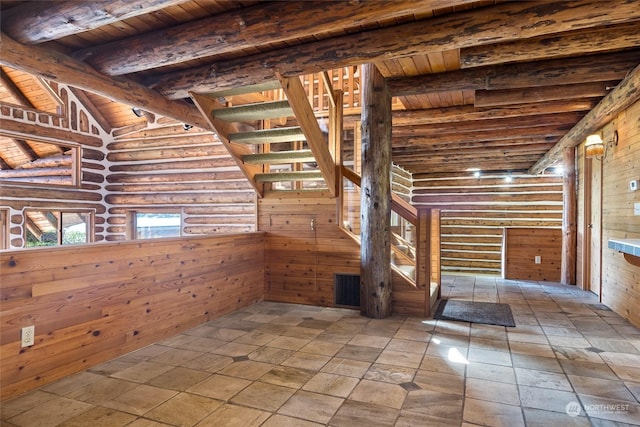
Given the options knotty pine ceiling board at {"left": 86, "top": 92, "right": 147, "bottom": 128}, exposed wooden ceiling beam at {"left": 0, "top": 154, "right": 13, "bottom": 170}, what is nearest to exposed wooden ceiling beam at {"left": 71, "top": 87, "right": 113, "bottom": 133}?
knotty pine ceiling board at {"left": 86, "top": 92, "right": 147, "bottom": 128}

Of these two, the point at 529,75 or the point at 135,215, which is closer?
the point at 529,75

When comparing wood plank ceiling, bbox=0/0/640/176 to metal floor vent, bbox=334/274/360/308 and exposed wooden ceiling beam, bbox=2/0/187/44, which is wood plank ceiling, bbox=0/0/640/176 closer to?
exposed wooden ceiling beam, bbox=2/0/187/44

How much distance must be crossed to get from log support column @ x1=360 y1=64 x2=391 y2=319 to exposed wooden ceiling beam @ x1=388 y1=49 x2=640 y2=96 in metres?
0.27

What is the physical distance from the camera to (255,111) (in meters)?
3.87

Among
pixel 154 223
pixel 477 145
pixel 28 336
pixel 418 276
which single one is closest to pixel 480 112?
pixel 477 145

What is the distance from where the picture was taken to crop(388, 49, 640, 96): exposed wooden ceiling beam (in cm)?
356

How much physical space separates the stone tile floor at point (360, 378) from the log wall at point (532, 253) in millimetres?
3014

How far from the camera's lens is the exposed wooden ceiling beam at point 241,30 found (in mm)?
2355

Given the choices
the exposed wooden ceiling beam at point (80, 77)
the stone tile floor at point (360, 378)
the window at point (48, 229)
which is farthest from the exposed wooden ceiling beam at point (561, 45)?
the window at point (48, 229)

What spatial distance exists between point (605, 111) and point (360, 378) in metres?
4.26

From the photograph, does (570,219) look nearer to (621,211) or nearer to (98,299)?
(621,211)

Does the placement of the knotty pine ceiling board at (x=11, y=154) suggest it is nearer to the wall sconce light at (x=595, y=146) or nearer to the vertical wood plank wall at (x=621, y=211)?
the wall sconce light at (x=595, y=146)

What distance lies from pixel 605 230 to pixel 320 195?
3.80 m

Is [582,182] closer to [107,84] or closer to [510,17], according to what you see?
[510,17]
